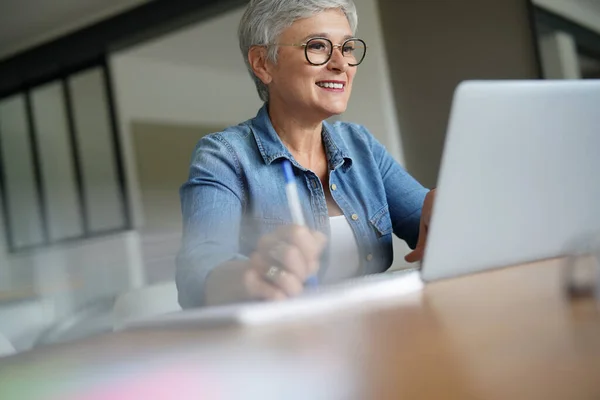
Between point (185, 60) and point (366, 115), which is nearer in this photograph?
point (366, 115)

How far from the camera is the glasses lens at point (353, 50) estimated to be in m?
1.16

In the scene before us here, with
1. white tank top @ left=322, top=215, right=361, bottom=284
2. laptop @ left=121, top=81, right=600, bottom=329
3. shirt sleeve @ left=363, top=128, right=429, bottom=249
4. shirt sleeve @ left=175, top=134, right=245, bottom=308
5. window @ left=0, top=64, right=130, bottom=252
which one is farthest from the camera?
window @ left=0, top=64, right=130, bottom=252

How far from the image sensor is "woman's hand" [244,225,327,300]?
447 millimetres

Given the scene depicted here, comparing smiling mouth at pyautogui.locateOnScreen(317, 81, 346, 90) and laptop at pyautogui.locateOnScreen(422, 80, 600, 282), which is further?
smiling mouth at pyautogui.locateOnScreen(317, 81, 346, 90)

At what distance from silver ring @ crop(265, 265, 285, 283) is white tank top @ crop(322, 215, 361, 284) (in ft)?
1.71

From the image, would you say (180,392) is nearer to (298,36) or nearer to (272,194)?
(272,194)

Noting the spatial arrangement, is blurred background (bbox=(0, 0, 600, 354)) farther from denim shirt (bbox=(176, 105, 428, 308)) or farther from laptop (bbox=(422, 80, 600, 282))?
laptop (bbox=(422, 80, 600, 282))

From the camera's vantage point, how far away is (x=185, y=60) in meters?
4.36

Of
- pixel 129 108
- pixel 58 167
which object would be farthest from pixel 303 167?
pixel 58 167

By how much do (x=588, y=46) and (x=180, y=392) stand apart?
214 cm

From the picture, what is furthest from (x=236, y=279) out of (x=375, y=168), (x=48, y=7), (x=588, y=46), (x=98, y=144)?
(x=98, y=144)

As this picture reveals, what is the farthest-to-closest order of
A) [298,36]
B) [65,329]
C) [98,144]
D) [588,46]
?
1. [98,144]
2. [65,329]
3. [588,46]
4. [298,36]

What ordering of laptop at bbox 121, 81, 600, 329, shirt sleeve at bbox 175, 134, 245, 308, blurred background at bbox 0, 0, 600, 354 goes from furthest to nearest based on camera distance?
blurred background at bbox 0, 0, 600, 354 < shirt sleeve at bbox 175, 134, 245, 308 < laptop at bbox 121, 81, 600, 329

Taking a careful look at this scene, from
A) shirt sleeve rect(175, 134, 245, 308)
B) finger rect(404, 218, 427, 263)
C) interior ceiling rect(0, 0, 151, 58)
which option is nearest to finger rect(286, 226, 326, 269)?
shirt sleeve rect(175, 134, 245, 308)
